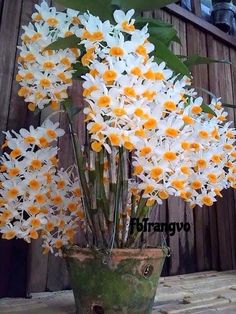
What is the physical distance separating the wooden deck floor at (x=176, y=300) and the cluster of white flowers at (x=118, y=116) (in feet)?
0.56

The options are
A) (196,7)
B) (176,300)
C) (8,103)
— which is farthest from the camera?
(196,7)

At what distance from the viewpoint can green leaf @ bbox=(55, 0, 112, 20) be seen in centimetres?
68

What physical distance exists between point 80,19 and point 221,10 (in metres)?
1.31

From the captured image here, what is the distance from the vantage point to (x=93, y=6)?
2.26 feet

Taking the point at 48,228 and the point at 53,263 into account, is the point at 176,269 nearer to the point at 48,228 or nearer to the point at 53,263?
the point at 53,263

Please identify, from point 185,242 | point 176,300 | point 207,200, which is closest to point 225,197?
point 185,242

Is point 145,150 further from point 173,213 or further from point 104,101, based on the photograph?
point 173,213

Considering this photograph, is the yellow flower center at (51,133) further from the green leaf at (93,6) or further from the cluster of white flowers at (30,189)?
the green leaf at (93,6)

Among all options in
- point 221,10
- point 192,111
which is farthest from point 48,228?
point 221,10

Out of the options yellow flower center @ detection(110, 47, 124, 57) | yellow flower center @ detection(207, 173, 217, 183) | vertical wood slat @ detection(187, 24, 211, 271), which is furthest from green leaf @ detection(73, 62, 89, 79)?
vertical wood slat @ detection(187, 24, 211, 271)

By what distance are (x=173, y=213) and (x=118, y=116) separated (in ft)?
2.68

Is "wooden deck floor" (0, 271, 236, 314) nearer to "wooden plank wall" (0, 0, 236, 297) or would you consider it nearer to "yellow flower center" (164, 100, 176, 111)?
"wooden plank wall" (0, 0, 236, 297)

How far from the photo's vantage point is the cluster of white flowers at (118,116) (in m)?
0.59

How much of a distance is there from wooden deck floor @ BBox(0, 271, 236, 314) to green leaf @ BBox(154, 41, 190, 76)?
535 millimetres
